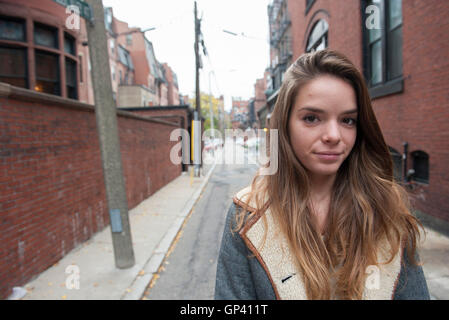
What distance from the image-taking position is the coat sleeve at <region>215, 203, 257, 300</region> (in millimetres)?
1237

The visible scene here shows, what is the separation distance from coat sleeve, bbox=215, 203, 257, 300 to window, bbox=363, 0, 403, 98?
7442 mm

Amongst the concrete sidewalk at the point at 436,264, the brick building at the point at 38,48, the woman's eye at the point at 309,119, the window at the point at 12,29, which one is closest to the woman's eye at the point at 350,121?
the woman's eye at the point at 309,119

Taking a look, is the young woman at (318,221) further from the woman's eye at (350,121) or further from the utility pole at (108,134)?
the utility pole at (108,134)

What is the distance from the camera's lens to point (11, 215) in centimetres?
412

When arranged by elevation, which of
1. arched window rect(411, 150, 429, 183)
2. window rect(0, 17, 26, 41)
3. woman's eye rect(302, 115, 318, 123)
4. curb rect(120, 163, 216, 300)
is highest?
window rect(0, 17, 26, 41)

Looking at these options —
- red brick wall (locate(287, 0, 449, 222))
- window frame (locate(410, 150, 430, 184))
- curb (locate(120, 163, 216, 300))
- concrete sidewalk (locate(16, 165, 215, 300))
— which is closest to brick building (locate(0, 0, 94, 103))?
concrete sidewalk (locate(16, 165, 215, 300))

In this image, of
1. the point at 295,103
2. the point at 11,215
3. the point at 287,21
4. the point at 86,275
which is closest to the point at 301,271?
the point at 295,103

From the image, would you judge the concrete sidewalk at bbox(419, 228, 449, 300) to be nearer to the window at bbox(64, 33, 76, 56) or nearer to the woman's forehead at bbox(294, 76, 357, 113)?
the woman's forehead at bbox(294, 76, 357, 113)

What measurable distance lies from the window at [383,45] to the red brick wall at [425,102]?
376mm

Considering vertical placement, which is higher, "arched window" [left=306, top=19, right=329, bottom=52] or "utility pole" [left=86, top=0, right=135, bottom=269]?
"arched window" [left=306, top=19, right=329, bottom=52]

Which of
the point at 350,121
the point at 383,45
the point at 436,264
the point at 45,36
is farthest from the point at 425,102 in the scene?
the point at 45,36

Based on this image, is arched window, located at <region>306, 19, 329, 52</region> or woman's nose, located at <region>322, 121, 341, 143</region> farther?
arched window, located at <region>306, 19, 329, 52</region>
